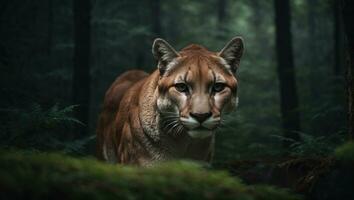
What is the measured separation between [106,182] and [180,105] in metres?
3.21

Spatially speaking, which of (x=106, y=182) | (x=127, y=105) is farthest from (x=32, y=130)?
(x=106, y=182)

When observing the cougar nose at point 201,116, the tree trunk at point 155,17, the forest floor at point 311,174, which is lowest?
the forest floor at point 311,174

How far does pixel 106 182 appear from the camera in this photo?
3.29 meters

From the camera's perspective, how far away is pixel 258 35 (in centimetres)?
4584

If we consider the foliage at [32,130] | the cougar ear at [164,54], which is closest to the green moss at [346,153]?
the cougar ear at [164,54]

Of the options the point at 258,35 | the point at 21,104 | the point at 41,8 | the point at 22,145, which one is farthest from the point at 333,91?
the point at 258,35

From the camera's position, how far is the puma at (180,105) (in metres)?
6.23

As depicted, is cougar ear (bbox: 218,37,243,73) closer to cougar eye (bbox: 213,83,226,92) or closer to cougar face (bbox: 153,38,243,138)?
cougar face (bbox: 153,38,243,138)

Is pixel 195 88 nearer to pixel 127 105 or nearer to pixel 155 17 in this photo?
pixel 127 105

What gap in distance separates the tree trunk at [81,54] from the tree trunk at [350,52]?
6808 mm

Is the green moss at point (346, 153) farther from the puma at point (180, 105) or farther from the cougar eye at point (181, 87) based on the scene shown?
the cougar eye at point (181, 87)

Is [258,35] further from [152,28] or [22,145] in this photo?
[22,145]

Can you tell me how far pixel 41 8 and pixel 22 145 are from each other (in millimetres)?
11253

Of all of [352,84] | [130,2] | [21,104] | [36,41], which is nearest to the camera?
[352,84]
